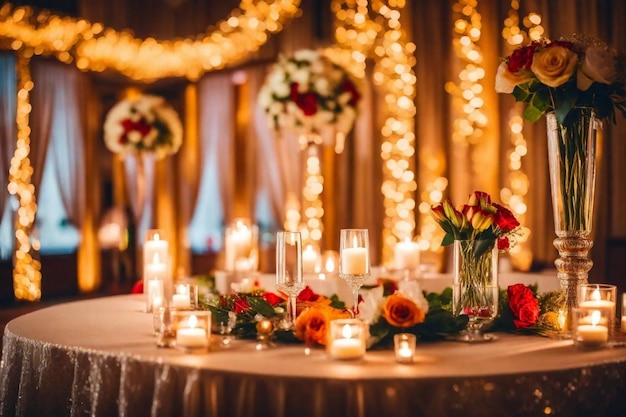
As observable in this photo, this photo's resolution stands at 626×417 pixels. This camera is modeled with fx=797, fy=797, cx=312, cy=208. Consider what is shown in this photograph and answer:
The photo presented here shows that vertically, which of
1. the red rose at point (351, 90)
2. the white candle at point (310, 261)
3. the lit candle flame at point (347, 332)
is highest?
the red rose at point (351, 90)

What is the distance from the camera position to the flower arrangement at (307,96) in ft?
16.5

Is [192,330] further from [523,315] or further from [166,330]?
[523,315]

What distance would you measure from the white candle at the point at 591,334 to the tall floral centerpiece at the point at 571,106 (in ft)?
0.79

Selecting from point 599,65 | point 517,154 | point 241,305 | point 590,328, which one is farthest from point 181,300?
point 517,154

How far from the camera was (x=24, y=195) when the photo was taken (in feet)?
25.2

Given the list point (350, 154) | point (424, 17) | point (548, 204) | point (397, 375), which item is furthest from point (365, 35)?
point (397, 375)

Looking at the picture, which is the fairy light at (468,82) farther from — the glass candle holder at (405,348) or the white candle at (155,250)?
the glass candle holder at (405,348)

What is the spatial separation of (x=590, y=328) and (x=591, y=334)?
0.06 ft

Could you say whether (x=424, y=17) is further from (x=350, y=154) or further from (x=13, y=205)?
(x=13, y=205)

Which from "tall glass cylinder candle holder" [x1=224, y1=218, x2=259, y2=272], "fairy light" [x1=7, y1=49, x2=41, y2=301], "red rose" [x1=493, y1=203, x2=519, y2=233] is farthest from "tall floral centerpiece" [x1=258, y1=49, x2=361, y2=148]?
"fairy light" [x1=7, y1=49, x2=41, y2=301]

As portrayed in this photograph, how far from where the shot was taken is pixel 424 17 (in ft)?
22.5

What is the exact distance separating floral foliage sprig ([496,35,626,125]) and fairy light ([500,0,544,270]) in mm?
3535

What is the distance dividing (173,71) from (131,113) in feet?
5.34

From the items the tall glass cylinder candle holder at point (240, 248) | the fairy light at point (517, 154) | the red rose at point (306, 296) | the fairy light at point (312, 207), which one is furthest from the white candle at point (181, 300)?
the fairy light at point (312, 207)
